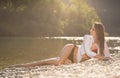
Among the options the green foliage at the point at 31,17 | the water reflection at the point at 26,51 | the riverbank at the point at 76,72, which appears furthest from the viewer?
the green foliage at the point at 31,17

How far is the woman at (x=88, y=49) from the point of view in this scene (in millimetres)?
15502

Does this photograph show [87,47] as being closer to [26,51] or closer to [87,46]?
[87,46]

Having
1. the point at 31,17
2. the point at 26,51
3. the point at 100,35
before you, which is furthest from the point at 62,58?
the point at 31,17

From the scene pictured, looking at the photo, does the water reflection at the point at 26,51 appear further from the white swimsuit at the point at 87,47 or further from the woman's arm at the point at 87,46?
the woman's arm at the point at 87,46

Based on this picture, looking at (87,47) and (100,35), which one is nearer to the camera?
(87,47)

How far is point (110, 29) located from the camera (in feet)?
557

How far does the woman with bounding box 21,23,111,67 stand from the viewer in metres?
15.5

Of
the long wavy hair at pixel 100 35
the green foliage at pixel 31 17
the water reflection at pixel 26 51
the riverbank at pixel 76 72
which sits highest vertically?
the green foliage at pixel 31 17

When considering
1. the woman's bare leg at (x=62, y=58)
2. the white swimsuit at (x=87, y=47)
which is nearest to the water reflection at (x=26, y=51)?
the woman's bare leg at (x=62, y=58)

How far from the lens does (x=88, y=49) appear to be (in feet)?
51.1

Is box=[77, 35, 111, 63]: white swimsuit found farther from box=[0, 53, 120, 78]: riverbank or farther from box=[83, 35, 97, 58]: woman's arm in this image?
box=[0, 53, 120, 78]: riverbank

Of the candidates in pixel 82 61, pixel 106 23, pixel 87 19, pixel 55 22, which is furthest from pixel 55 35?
pixel 106 23

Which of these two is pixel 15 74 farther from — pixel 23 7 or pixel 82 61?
pixel 23 7

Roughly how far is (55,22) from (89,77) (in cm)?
7143
